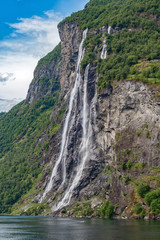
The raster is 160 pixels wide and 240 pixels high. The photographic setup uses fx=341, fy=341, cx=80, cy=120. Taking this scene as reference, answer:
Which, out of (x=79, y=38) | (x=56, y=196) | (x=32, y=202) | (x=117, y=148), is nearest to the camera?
(x=117, y=148)

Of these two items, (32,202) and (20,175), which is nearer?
(32,202)

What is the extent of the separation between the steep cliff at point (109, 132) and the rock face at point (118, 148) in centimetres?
33

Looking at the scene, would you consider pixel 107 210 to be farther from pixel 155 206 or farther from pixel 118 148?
pixel 118 148

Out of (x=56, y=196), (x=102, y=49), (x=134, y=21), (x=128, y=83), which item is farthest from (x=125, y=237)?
(x=134, y=21)

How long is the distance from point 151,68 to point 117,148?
32.8 metres

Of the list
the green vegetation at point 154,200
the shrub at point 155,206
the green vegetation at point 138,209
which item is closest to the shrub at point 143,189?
the green vegetation at point 138,209

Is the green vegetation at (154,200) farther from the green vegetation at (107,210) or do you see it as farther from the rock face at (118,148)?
the green vegetation at (107,210)

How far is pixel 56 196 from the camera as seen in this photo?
142 metres

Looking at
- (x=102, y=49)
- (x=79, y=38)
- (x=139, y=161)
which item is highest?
(x=79, y=38)

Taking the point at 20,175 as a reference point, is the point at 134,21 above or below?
above

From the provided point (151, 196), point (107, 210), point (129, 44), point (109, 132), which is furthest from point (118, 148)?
point (129, 44)

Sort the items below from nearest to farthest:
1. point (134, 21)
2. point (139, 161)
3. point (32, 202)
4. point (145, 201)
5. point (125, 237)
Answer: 1. point (125, 237)
2. point (145, 201)
3. point (139, 161)
4. point (32, 202)
5. point (134, 21)

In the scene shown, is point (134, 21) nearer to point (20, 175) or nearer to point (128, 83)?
point (128, 83)

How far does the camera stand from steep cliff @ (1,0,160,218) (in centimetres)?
10538
